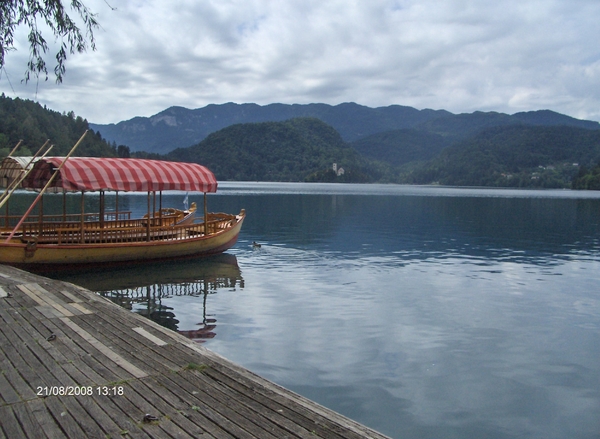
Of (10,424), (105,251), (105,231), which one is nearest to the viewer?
(10,424)

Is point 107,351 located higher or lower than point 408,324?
higher

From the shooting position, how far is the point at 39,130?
378 feet

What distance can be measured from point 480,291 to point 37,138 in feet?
364

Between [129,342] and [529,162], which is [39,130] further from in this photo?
[529,162]

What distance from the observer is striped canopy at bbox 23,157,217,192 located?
17.2 m

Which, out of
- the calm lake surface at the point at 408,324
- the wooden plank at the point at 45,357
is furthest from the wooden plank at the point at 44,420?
the calm lake surface at the point at 408,324

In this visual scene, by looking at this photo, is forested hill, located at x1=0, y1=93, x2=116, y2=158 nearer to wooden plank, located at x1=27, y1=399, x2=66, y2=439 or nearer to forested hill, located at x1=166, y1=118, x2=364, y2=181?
forested hill, located at x1=166, y1=118, x2=364, y2=181

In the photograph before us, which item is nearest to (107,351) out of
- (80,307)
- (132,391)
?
(132,391)

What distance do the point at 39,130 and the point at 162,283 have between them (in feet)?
372

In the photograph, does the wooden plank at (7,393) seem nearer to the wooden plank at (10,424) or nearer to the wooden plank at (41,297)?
the wooden plank at (10,424)

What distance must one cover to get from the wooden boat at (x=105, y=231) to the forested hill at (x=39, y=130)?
265 feet

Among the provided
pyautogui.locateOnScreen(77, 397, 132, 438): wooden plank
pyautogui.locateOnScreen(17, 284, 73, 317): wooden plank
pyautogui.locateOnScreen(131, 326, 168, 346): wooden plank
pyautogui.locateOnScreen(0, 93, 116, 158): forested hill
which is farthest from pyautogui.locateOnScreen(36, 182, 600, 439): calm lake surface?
pyautogui.locateOnScreen(0, 93, 116, 158): forested hill

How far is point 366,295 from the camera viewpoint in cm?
1570

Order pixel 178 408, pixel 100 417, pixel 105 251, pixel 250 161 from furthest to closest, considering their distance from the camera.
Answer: pixel 250 161
pixel 105 251
pixel 178 408
pixel 100 417
